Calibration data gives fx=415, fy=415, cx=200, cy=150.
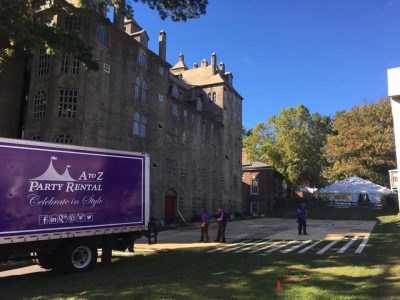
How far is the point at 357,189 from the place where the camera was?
56750mm

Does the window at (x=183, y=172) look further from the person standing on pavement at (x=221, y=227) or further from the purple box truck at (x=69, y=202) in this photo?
the purple box truck at (x=69, y=202)

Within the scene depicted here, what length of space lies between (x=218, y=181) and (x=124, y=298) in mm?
39968

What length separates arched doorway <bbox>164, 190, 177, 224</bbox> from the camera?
120ft

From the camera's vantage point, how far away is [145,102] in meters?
33.9

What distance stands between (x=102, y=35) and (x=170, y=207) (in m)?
16.1

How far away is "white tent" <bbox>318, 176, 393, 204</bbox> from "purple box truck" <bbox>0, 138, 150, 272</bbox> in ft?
158

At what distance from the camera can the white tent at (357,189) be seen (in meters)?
A: 56.1

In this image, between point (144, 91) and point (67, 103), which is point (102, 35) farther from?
point (144, 91)

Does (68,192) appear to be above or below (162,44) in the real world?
below

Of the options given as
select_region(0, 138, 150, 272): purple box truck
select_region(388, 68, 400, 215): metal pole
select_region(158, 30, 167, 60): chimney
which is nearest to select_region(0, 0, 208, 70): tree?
select_region(0, 138, 150, 272): purple box truck

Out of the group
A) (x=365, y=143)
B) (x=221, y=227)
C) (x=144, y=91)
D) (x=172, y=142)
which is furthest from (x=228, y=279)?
(x=365, y=143)

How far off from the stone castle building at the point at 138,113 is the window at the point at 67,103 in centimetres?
6

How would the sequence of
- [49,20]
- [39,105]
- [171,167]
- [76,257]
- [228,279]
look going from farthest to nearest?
[171,167]
[39,105]
[49,20]
[76,257]
[228,279]

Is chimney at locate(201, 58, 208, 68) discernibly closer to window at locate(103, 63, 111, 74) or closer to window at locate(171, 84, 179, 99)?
window at locate(171, 84, 179, 99)
